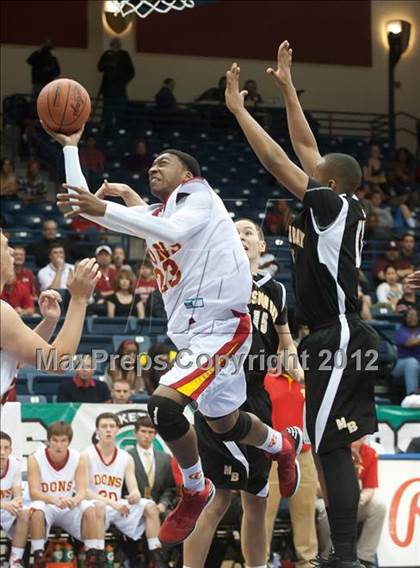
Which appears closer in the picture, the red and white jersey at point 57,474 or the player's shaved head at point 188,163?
the player's shaved head at point 188,163

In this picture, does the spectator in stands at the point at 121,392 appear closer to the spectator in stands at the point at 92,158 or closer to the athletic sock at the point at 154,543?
the athletic sock at the point at 154,543

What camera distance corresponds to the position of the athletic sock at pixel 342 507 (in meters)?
6.32

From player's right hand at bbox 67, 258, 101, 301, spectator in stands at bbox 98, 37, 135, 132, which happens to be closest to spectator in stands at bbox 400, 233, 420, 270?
spectator in stands at bbox 98, 37, 135, 132

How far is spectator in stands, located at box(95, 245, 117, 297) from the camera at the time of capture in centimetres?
1406

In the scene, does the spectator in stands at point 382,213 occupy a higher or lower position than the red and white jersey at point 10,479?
higher

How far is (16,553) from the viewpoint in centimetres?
1008

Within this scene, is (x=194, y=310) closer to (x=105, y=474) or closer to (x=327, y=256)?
(x=327, y=256)

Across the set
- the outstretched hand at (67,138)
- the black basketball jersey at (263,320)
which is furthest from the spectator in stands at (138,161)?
the outstretched hand at (67,138)

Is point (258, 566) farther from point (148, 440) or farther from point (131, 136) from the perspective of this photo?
point (131, 136)

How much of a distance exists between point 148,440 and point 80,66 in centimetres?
1351

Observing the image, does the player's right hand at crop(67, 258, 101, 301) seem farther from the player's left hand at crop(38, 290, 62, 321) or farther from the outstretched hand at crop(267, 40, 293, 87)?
the outstretched hand at crop(267, 40, 293, 87)

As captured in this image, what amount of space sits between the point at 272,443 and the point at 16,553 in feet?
12.7

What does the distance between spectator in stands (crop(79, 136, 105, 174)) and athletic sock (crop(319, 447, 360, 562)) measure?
36.1 ft

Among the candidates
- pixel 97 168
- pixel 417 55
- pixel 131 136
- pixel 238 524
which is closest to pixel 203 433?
pixel 238 524
